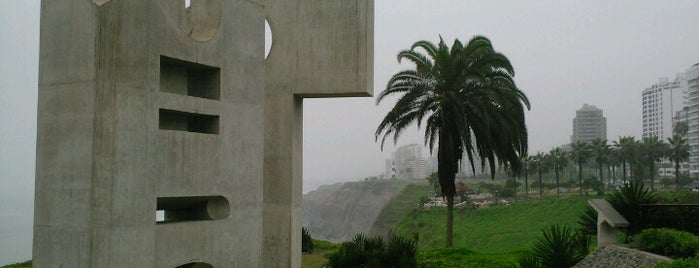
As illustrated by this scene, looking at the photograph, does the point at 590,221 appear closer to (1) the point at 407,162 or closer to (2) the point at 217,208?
(2) the point at 217,208

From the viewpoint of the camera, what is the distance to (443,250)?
1822 cm

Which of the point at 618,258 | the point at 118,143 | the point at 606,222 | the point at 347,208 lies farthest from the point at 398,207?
the point at 118,143

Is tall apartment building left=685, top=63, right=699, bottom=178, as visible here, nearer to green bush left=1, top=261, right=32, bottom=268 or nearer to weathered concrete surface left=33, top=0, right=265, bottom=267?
green bush left=1, top=261, right=32, bottom=268

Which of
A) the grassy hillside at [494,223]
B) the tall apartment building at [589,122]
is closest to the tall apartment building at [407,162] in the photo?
the tall apartment building at [589,122]

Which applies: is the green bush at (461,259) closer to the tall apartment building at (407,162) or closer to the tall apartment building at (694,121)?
the tall apartment building at (694,121)

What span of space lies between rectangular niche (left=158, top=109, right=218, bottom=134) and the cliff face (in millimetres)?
54936

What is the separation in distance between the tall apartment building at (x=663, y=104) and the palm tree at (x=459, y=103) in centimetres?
9119

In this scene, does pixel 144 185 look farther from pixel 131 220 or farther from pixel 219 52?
pixel 219 52

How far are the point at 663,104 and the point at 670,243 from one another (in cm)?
10601

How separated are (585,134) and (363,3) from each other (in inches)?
4930

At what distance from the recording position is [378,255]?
13.0 meters

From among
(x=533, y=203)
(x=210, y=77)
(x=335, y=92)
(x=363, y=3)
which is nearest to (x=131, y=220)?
(x=210, y=77)


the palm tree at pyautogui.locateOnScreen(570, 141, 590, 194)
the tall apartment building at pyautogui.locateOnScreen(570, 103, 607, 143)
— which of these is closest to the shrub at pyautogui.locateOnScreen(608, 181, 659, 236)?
the palm tree at pyautogui.locateOnScreen(570, 141, 590, 194)

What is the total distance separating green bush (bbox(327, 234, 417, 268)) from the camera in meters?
13.0
